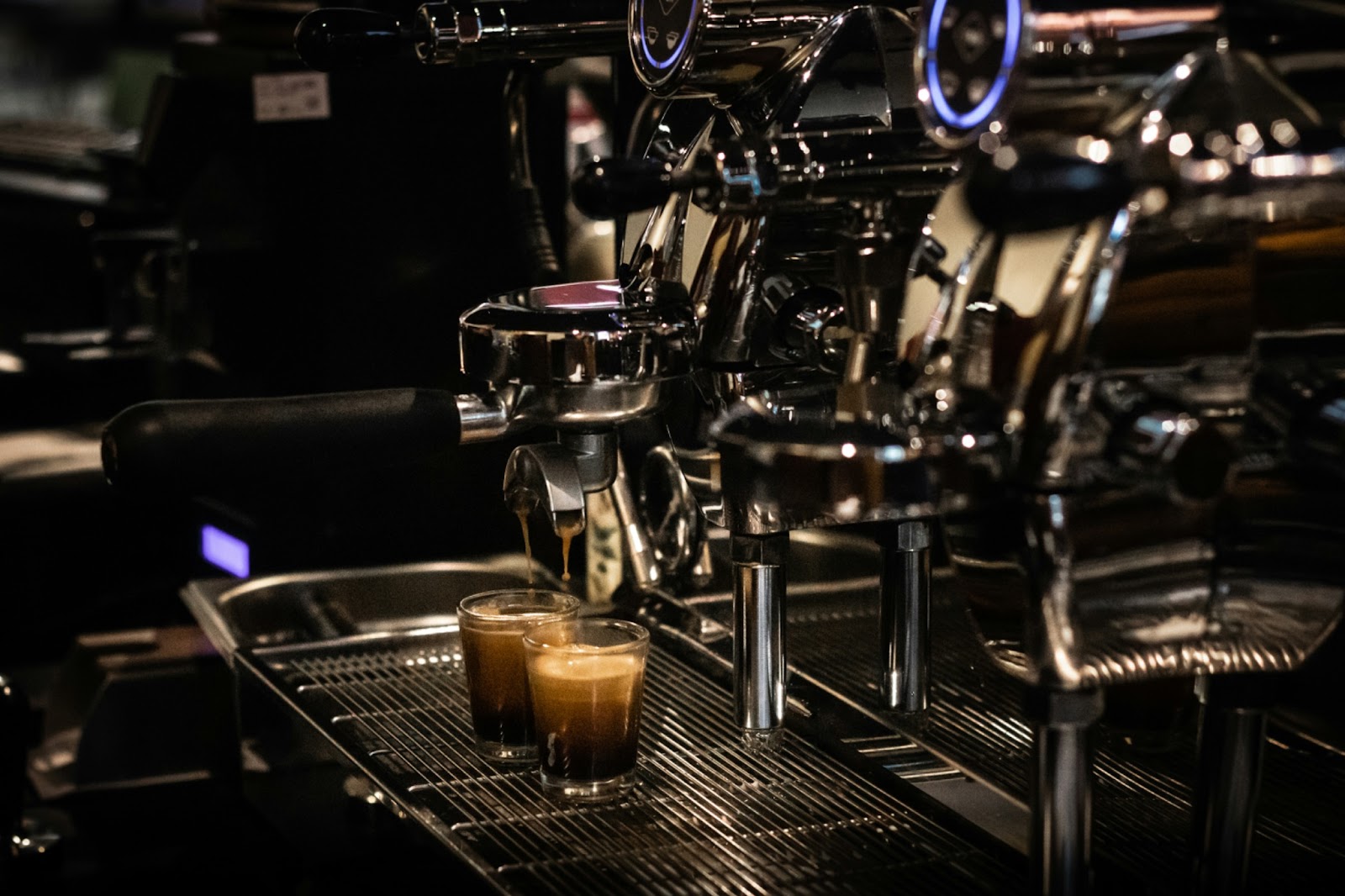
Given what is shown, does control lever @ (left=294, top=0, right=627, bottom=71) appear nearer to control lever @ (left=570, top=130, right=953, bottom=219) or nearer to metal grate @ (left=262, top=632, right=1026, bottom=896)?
control lever @ (left=570, top=130, right=953, bottom=219)

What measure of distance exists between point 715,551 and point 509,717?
0.32 m

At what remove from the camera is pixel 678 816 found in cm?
97

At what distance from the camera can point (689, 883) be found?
89 cm

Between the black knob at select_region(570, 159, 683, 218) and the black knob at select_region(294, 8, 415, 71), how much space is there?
379 mm

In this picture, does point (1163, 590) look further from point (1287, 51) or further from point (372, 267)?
point (372, 267)

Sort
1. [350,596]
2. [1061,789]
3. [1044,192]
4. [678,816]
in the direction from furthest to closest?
1. [350,596]
2. [678,816]
3. [1061,789]
4. [1044,192]

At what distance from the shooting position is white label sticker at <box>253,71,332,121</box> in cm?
186

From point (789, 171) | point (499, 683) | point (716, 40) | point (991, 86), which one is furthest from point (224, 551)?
point (991, 86)

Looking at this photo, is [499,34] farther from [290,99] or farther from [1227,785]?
[290,99]

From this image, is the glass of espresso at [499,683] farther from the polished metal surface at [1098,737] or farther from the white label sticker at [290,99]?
the white label sticker at [290,99]

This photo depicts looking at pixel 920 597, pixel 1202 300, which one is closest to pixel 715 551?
pixel 920 597

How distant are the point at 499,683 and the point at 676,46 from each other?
40 cm

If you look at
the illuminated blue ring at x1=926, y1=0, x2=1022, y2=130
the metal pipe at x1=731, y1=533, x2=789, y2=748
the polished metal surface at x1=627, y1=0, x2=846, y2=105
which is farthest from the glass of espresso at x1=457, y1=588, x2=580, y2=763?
the illuminated blue ring at x1=926, y1=0, x2=1022, y2=130

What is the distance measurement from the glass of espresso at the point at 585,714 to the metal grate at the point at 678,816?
0.02 m
